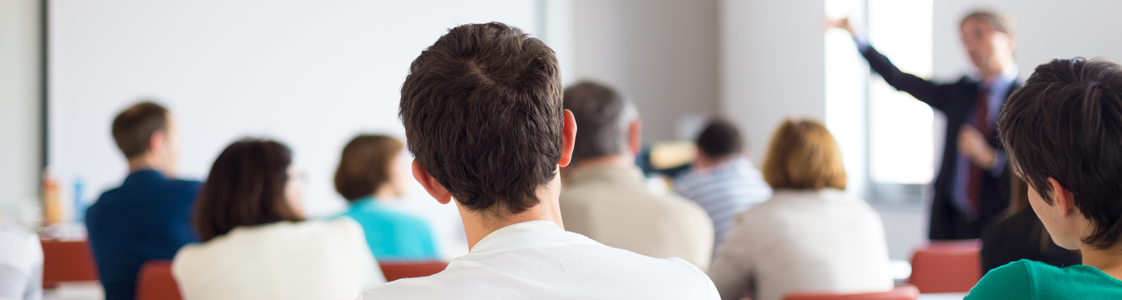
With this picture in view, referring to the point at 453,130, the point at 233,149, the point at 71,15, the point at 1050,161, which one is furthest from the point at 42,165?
the point at 1050,161

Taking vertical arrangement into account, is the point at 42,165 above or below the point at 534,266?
below

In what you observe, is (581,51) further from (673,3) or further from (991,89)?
(991,89)

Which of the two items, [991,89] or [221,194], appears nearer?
[221,194]

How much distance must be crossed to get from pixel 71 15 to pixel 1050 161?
15.9 ft

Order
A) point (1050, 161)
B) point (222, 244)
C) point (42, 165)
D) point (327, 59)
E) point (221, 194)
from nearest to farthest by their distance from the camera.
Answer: point (1050, 161) < point (222, 244) < point (221, 194) < point (42, 165) < point (327, 59)

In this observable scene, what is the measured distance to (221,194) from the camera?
1.86 metres

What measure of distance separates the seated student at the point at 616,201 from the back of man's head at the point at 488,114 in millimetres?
1141

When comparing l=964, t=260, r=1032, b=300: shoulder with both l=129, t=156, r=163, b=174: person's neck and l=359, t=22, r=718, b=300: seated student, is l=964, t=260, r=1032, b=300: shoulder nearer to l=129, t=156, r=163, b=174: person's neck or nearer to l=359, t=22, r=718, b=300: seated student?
l=359, t=22, r=718, b=300: seated student

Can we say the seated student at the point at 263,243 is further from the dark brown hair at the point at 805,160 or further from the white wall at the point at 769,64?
the white wall at the point at 769,64

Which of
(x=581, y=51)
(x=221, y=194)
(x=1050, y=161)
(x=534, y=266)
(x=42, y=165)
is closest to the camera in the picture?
(x=534, y=266)

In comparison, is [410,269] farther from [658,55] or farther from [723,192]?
[658,55]

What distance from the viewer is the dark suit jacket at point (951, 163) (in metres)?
3.07

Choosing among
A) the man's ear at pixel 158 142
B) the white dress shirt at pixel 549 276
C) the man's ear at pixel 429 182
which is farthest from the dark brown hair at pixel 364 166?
the white dress shirt at pixel 549 276

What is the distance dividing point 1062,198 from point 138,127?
2711 mm
